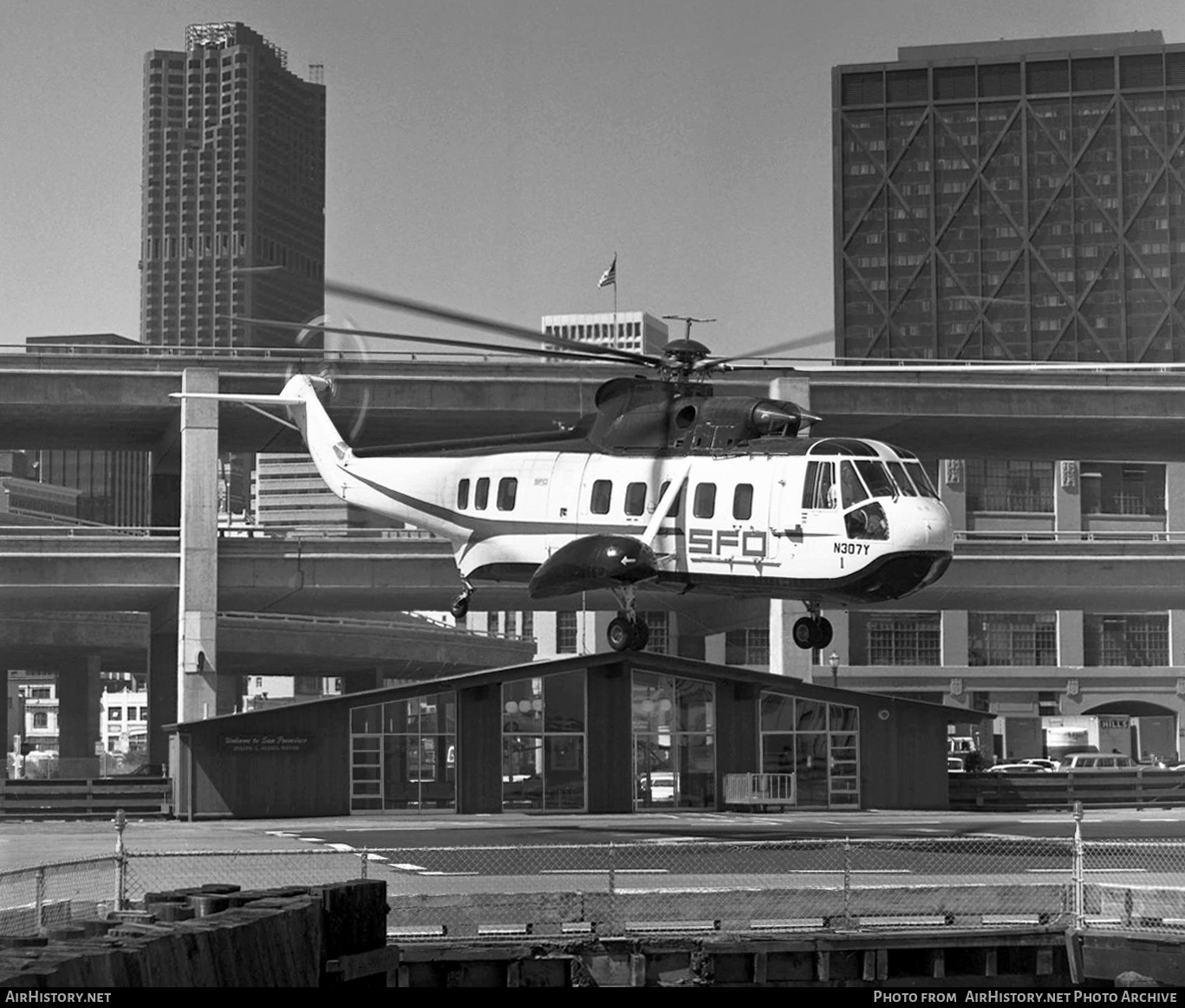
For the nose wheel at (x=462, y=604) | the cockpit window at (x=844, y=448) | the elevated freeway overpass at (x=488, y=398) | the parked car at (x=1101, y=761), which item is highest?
the elevated freeway overpass at (x=488, y=398)

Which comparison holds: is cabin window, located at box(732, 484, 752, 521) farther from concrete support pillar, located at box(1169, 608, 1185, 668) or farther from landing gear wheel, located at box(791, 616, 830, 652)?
concrete support pillar, located at box(1169, 608, 1185, 668)

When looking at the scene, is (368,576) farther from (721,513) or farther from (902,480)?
(902,480)

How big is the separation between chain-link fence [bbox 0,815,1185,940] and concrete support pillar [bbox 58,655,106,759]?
88.7m

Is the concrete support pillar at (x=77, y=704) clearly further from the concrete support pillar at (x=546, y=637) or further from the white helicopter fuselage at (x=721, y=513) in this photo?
the white helicopter fuselage at (x=721, y=513)

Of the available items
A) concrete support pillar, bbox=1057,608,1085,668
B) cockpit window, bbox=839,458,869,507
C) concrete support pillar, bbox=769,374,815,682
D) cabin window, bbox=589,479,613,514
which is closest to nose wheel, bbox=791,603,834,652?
cockpit window, bbox=839,458,869,507

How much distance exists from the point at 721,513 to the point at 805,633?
2.93 meters

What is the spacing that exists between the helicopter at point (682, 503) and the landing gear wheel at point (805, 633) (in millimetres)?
38

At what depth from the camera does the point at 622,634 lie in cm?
3966

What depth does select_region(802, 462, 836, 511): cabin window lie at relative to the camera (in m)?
35.0

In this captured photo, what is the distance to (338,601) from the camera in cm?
6738

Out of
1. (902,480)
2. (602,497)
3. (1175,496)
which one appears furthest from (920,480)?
(1175,496)

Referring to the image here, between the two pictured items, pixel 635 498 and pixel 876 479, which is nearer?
pixel 876 479

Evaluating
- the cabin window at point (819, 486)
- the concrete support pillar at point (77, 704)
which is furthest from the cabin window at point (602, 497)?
the concrete support pillar at point (77, 704)

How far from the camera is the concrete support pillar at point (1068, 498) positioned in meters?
126
